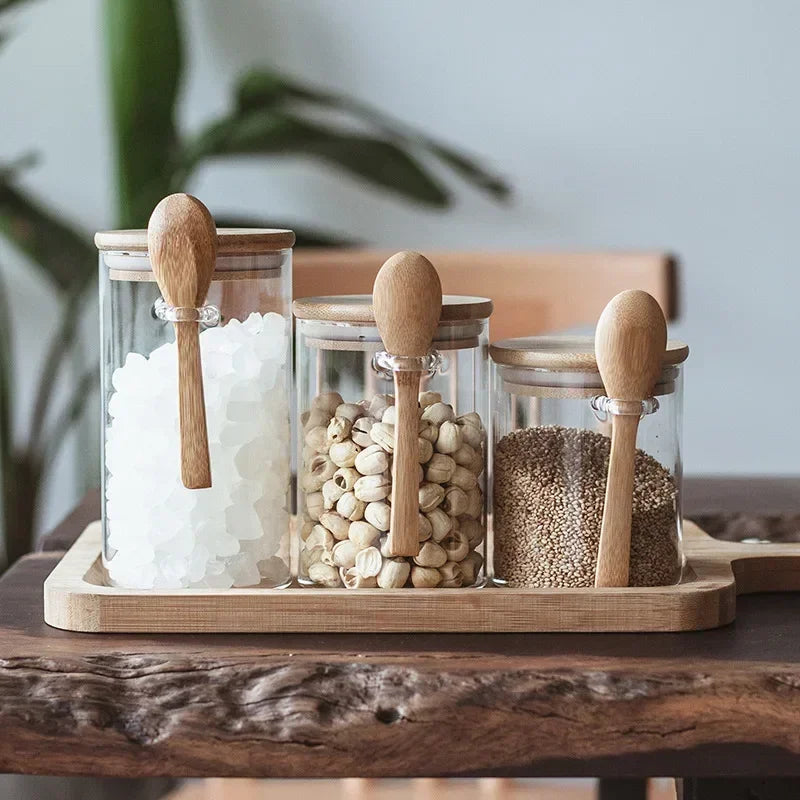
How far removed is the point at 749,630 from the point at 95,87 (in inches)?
70.5

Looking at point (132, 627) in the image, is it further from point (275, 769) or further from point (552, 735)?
point (552, 735)

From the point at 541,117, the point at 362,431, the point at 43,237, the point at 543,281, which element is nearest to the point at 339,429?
the point at 362,431

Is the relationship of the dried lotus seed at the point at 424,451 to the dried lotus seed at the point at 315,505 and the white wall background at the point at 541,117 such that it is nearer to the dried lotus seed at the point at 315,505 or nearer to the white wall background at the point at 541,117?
the dried lotus seed at the point at 315,505

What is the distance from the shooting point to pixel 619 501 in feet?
2.19

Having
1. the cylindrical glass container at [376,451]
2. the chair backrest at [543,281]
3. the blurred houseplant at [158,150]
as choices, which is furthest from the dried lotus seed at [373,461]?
the blurred houseplant at [158,150]

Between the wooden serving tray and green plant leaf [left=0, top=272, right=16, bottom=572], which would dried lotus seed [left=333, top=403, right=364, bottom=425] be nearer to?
the wooden serving tray

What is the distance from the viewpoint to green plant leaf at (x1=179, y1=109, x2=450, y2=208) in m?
1.85

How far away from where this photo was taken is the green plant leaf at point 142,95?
182 cm

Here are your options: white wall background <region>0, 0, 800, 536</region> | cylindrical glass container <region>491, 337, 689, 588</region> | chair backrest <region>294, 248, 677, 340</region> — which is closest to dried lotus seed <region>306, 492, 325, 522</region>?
cylindrical glass container <region>491, 337, 689, 588</region>

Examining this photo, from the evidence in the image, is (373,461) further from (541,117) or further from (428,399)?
(541,117)

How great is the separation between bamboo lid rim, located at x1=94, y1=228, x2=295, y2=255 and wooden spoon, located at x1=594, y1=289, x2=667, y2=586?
0.64 ft

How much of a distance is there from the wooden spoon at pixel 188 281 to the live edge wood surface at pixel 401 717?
110 mm

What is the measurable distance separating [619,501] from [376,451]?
133 millimetres

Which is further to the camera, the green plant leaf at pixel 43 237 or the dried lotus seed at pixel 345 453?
the green plant leaf at pixel 43 237
